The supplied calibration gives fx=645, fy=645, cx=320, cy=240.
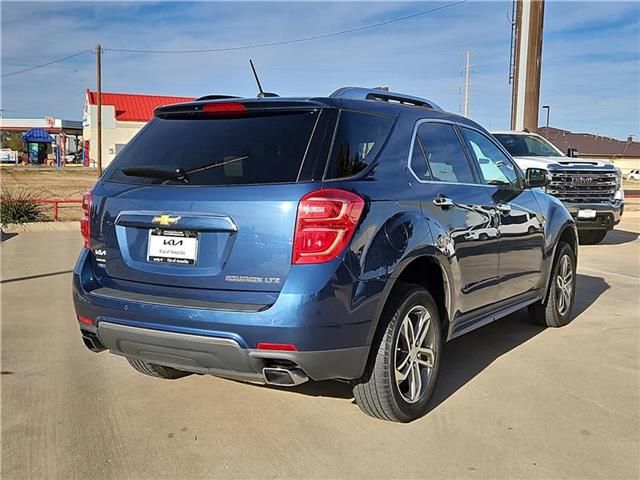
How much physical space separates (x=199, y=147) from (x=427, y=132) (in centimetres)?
153

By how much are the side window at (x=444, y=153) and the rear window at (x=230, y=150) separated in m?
1.03

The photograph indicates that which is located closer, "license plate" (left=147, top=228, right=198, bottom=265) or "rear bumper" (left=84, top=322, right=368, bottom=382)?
"rear bumper" (left=84, top=322, right=368, bottom=382)

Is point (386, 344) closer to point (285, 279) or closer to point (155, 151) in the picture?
point (285, 279)

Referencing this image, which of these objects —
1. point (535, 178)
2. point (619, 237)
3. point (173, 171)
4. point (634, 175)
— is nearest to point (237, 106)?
point (173, 171)

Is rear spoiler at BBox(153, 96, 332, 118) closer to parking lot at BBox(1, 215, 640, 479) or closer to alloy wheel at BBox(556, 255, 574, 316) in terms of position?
parking lot at BBox(1, 215, 640, 479)

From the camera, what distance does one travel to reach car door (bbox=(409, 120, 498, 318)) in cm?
392

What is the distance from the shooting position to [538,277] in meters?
5.51

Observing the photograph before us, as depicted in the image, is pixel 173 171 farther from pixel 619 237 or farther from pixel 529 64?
pixel 529 64

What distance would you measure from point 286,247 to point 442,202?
52.3 inches

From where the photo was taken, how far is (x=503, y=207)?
4848 millimetres

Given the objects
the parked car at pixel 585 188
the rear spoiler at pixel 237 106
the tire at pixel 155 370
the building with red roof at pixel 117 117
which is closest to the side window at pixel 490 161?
the rear spoiler at pixel 237 106

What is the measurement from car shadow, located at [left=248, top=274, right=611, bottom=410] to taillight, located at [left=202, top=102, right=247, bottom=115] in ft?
5.87

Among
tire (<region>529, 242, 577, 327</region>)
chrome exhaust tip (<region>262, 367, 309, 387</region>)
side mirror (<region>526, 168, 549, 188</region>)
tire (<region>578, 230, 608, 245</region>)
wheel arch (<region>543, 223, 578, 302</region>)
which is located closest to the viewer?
chrome exhaust tip (<region>262, 367, 309, 387</region>)

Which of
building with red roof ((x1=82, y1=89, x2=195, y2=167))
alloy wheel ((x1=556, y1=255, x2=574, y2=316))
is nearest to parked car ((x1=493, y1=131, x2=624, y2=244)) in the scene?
alloy wheel ((x1=556, y1=255, x2=574, y2=316))
